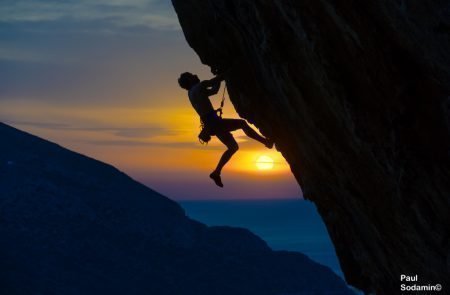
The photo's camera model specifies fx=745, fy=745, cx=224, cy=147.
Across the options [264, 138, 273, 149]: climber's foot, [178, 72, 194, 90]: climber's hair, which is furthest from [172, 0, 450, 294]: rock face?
[178, 72, 194, 90]: climber's hair

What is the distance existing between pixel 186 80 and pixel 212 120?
3.75ft

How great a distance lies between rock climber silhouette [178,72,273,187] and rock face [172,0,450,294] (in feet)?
3.21

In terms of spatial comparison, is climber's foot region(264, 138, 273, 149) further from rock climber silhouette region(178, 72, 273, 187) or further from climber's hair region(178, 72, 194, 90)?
climber's hair region(178, 72, 194, 90)

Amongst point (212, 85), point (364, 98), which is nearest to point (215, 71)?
point (212, 85)

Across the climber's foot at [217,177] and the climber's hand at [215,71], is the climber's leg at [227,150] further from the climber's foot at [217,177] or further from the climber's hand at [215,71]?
the climber's hand at [215,71]

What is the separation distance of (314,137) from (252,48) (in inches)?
96.2

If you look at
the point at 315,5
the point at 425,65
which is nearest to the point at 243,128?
the point at 315,5

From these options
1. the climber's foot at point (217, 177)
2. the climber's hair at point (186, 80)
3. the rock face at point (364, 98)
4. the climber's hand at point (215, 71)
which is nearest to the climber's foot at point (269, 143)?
the rock face at point (364, 98)

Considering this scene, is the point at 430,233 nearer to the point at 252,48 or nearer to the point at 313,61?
the point at 313,61

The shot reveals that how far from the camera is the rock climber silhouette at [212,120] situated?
17.5 meters

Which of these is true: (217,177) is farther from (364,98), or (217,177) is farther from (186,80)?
(364,98)

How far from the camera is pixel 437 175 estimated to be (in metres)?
12.6

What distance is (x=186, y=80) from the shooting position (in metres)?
17.9

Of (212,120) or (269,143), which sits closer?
(212,120)
